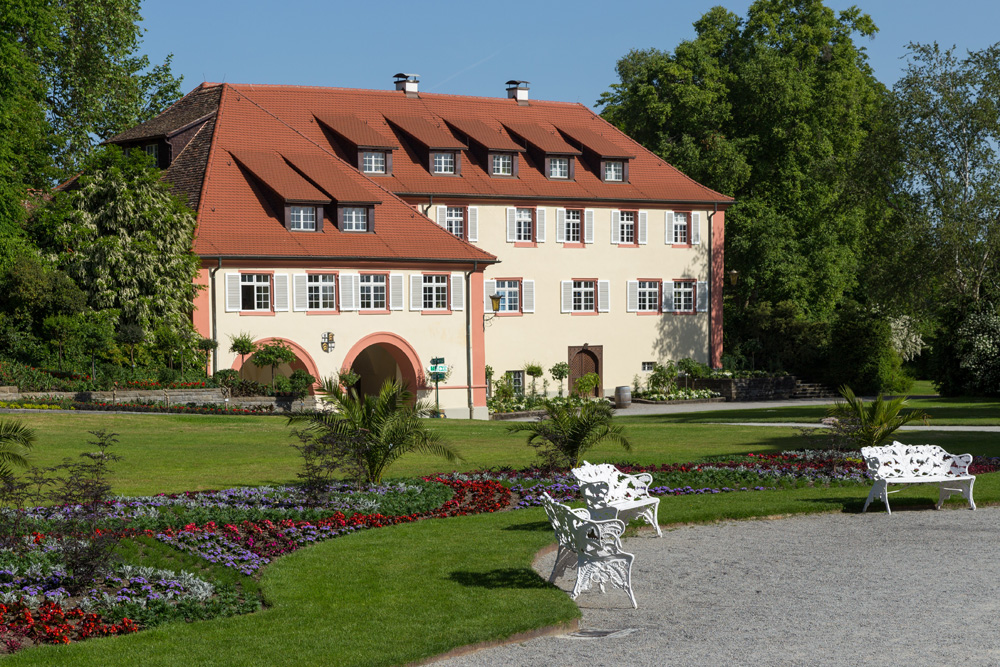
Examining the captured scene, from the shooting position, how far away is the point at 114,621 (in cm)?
1010

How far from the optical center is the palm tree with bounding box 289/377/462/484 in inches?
652

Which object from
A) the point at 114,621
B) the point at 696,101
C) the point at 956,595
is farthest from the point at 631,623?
the point at 696,101

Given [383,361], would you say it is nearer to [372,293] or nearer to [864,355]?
[372,293]

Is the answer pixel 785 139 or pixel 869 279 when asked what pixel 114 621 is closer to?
pixel 869 279

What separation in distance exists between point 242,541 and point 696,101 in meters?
42.3

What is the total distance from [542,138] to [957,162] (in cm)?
1569

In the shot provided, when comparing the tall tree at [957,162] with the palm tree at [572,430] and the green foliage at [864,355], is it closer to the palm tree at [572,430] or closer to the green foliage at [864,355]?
the green foliage at [864,355]

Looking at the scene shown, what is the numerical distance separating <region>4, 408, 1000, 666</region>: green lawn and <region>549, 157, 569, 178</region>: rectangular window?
25109mm

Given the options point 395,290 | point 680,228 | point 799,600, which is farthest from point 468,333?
point 799,600

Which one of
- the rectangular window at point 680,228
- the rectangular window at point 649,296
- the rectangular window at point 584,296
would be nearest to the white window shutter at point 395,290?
the rectangular window at point 584,296

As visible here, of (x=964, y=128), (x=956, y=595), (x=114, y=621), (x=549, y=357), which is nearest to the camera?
(x=114, y=621)

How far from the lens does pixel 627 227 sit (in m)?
48.7

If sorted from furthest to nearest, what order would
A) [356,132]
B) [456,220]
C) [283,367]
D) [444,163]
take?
[444,163] → [456,220] → [356,132] → [283,367]

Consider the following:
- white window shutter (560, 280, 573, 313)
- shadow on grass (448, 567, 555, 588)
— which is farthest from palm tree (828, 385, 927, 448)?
white window shutter (560, 280, 573, 313)
